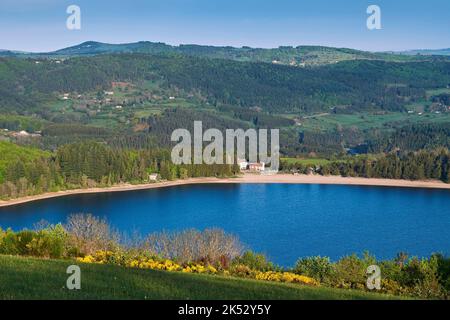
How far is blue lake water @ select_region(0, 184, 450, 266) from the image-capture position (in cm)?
5025

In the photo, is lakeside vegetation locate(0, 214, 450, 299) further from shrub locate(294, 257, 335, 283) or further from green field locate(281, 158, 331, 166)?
green field locate(281, 158, 331, 166)

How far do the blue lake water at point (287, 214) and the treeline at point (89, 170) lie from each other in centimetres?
412

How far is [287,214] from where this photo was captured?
2522 inches

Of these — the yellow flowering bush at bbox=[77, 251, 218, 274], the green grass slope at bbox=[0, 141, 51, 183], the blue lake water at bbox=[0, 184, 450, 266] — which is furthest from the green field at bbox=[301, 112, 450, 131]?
the yellow flowering bush at bbox=[77, 251, 218, 274]

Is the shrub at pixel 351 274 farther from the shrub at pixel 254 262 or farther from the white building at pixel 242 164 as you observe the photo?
the white building at pixel 242 164

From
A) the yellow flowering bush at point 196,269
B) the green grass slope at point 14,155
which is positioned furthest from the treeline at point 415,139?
the yellow flowering bush at point 196,269

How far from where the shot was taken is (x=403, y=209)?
6906 centimetres

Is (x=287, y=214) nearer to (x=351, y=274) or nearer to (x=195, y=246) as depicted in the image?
(x=195, y=246)

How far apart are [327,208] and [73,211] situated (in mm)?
28906

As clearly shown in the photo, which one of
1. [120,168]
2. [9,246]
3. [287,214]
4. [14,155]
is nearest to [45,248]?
[9,246]

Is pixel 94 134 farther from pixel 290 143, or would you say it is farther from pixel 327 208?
pixel 327 208

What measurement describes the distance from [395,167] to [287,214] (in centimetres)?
3358

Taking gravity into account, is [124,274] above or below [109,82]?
below
